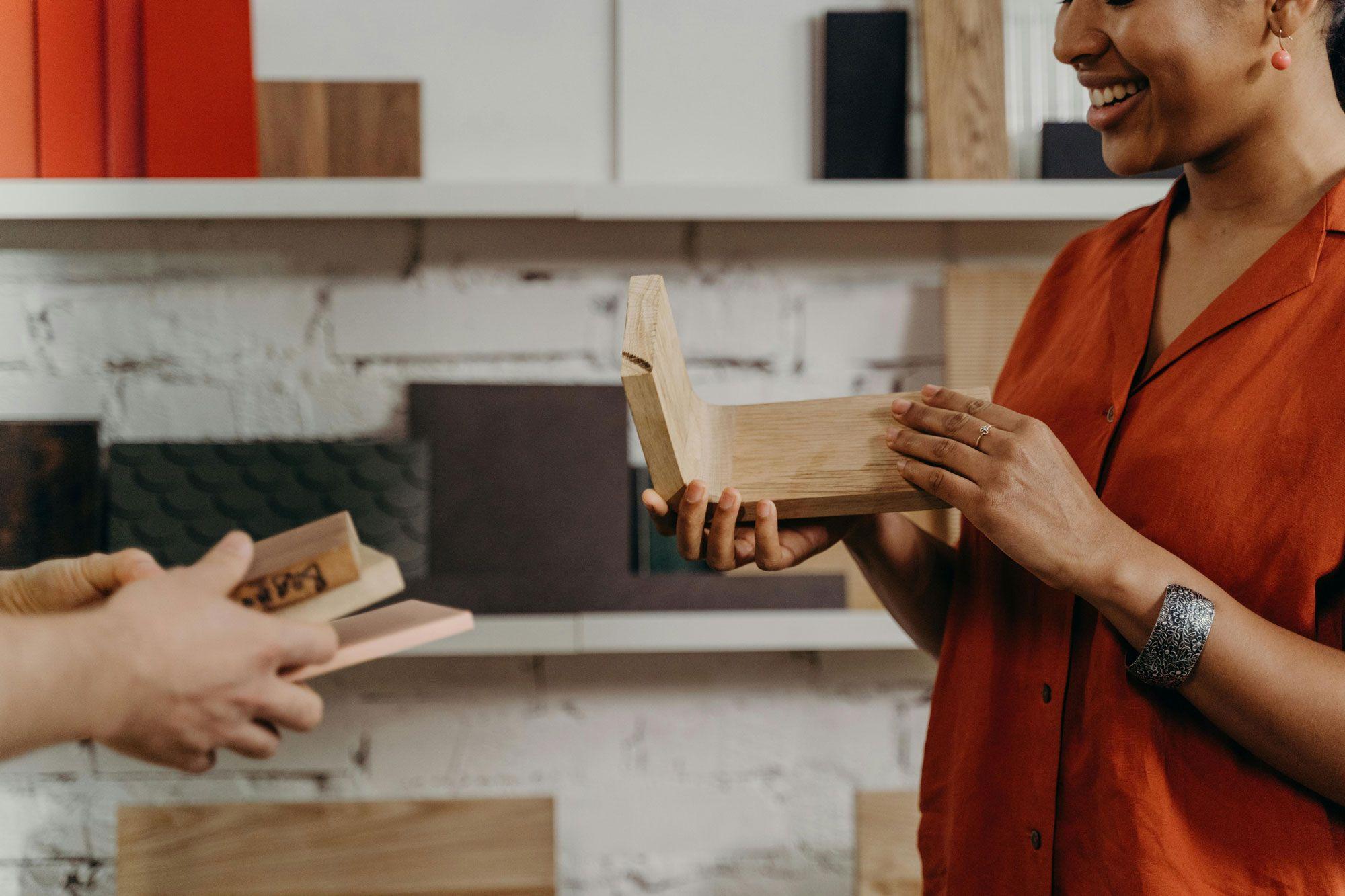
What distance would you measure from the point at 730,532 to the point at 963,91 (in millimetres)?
740

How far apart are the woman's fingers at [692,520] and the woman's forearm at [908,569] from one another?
18 cm

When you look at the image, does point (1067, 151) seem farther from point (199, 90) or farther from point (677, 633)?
point (199, 90)

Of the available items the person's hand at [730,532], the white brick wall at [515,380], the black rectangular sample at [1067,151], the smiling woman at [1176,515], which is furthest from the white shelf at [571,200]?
the person's hand at [730,532]

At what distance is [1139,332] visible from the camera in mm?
715

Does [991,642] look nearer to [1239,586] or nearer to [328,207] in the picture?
[1239,586]

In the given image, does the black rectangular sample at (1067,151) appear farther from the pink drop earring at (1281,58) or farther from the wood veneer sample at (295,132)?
the wood veneer sample at (295,132)

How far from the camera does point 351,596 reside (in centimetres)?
57

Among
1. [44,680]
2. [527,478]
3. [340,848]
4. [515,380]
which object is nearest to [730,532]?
[44,680]

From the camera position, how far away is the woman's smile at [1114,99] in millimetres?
687

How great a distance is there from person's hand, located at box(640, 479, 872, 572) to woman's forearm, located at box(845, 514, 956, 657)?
0.23 feet

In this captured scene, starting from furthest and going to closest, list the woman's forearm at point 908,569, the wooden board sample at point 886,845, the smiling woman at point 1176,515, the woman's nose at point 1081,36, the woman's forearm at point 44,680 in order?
the wooden board sample at point 886,845 < the woman's forearm at point 908,569 < the woman's nose at point 1081,36 < the smiling woman at point 1176,515 < the woman's forearm at point 44,680

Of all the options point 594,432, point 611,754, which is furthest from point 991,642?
point 611,754

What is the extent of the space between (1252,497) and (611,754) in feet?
2.95

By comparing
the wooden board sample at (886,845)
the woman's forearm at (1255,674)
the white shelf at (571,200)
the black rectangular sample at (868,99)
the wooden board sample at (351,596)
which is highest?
the black rectangular sample at (868,99)
